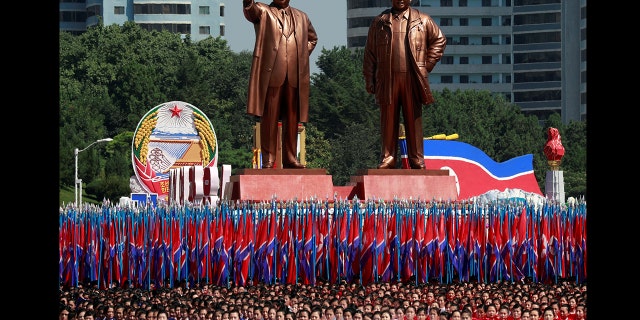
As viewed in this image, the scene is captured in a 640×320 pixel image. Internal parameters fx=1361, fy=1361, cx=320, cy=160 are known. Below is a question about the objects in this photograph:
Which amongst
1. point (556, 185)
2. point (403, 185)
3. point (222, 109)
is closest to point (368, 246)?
point (403, 185)

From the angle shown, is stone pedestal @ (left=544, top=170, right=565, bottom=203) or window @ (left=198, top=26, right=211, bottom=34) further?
window @ (left=198, top=26, right=211, bottom=34)

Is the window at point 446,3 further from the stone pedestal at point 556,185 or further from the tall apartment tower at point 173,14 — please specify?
the stone pedestal at point 556,185

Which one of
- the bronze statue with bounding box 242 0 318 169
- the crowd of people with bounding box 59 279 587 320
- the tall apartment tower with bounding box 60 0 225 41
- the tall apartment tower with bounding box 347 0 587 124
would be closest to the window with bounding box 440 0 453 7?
the tall apartment tower with bounding box 347 0 587 124

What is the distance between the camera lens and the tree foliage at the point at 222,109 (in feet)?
256

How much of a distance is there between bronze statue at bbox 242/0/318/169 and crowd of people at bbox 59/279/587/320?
3.22 metres

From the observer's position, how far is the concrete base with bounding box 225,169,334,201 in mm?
24203

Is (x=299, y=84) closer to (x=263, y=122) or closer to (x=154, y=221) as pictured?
(x=263, y=122)

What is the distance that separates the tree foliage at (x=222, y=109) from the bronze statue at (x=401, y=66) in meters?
48.0

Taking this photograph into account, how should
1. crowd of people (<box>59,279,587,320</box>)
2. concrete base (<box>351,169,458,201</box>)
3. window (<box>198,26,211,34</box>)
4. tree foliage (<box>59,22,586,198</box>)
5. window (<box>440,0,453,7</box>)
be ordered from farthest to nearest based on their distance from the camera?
window (<box>440,0,453,7</box>) → window (<box>198,26,211,34</box>) → tree foliage (<box>59,22,586,198</box>) → concrete base (<box>351,169,458,201</box>) → crowd of people (<box>59,279,587,320</box>)

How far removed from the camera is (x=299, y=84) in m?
24.4

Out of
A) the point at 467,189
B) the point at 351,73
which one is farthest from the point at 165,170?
the point at 351,73

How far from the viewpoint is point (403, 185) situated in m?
24.7

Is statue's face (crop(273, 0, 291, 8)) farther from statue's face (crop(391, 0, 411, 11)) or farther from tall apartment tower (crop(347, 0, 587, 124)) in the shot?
tall apartment tower (crop(347, 0, 587, 124))

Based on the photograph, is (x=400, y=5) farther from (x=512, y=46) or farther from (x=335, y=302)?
(x=512, y=46)
